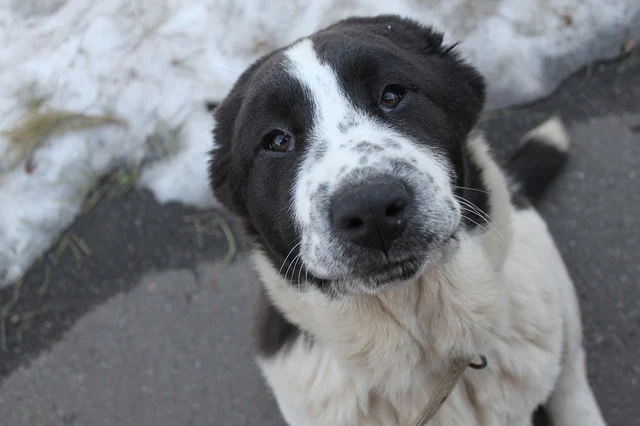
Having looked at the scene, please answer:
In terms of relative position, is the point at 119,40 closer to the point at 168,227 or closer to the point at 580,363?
the point at 168,227

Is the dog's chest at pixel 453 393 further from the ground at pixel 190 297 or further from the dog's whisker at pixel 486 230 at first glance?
the ground at pixel 190 297

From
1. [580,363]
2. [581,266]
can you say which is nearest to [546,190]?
[581,266]

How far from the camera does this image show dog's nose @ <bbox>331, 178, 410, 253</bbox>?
5.41 feet

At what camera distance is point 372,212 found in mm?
1649

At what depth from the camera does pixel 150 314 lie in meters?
3.55

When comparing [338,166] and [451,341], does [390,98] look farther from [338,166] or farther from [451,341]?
[451,341]

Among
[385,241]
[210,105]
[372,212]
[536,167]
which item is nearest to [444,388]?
[385,241]

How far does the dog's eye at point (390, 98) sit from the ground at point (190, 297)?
175 centimetres

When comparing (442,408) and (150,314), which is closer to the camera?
(442,408)

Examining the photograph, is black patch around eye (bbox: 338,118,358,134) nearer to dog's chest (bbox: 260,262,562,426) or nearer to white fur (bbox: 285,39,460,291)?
white fur (bbox: 285,39,460,291)

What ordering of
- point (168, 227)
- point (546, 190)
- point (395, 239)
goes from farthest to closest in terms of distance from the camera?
point (168, 227) → point (546, 190) → point (395, 239)

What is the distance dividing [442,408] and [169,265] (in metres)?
2.00

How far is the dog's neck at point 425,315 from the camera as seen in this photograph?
6.94 ft

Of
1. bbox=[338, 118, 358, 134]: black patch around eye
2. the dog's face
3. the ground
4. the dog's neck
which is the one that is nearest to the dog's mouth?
the dog's face
